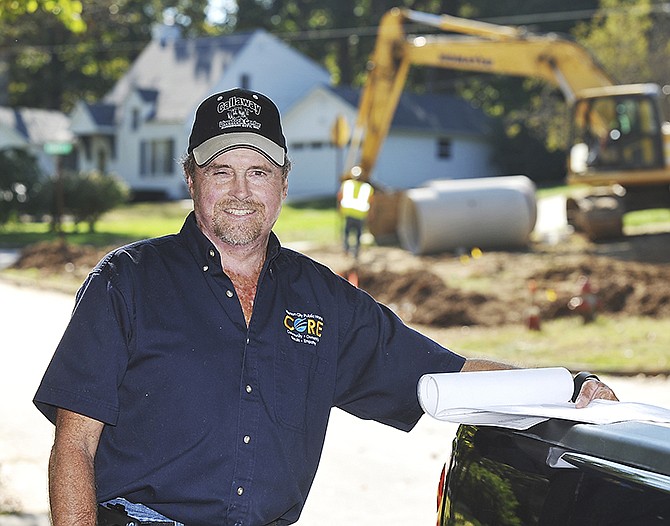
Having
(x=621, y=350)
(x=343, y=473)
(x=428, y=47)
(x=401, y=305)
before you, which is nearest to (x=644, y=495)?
(x=343, y=473)

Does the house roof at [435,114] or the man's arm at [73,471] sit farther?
the house roof at [435,114]

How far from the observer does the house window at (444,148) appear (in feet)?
167

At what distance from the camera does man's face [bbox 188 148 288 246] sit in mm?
3652

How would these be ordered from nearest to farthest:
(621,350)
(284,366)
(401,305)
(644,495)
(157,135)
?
1. (644,495)
2. (284,366)
3. (621,350)
4. (401,305)
5. (157,135)

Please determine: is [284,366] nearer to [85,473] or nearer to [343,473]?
[85,473]

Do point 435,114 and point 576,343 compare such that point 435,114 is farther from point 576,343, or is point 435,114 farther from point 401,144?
→ point 576,343

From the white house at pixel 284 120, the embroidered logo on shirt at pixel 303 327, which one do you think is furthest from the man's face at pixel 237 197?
the white house at pixel 284 120

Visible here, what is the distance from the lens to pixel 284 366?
11.5 ft

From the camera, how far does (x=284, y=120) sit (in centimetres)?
5147

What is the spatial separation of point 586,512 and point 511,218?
2167 centimetres

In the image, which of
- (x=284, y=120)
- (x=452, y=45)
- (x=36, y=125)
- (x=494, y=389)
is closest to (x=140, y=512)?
(x=494, y=389)

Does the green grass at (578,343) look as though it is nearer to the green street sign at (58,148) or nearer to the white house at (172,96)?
the green street sign at (58,148)

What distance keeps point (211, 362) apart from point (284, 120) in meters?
48.6

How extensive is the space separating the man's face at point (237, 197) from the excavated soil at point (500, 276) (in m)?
11.5
